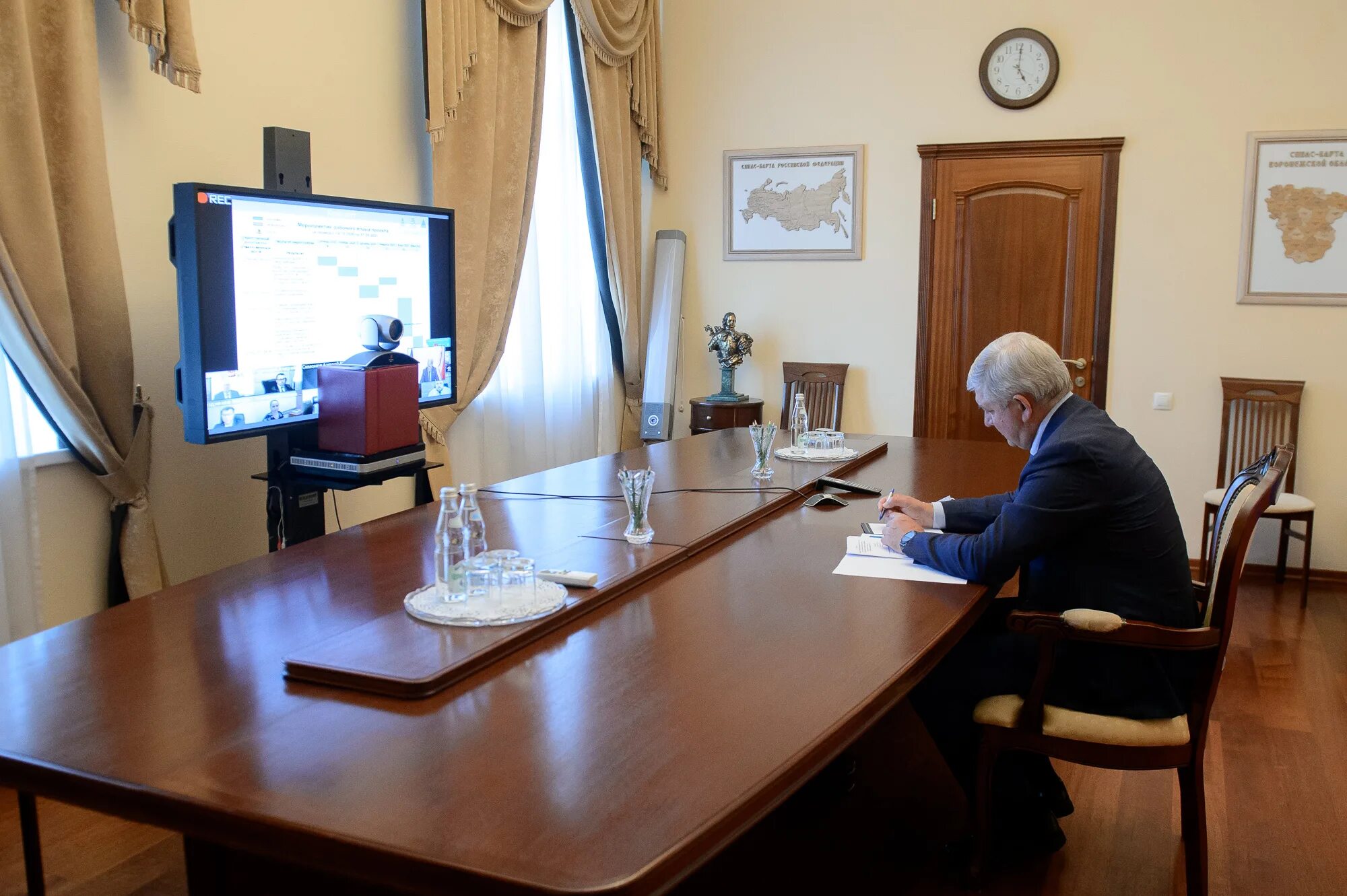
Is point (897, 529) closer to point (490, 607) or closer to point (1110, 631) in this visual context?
point (1110, 631)

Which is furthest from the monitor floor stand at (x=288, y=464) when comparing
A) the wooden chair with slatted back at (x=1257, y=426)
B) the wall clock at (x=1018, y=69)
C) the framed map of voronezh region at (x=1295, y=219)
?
the framed map of voronezh region at (x=1295, y=219)

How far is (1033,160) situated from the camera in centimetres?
531

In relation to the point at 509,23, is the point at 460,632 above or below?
below

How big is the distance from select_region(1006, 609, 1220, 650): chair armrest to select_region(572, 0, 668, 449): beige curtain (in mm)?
3706

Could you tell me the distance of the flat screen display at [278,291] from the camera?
8.95ft

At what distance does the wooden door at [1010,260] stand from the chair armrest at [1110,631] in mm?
3580

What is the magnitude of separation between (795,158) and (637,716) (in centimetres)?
479

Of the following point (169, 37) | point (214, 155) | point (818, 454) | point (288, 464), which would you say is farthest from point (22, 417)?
point (818, 454)

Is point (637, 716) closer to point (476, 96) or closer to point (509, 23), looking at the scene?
point (476, 96)

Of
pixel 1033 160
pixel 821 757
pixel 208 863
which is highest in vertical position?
pixel 1033 160

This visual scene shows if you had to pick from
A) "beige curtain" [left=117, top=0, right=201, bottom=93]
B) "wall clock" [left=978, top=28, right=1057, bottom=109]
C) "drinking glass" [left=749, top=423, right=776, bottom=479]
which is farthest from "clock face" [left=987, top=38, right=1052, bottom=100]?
"beige curtain" [left=117, top=0, right=201, bottom=93]

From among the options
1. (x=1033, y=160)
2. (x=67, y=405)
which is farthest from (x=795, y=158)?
(x=67, y=405)

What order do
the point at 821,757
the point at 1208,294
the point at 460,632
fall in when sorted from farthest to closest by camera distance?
1. the point at 1208,294
2. the point at 460,632
3. the point at 821,757

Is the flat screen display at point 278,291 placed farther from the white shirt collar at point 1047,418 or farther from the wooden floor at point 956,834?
the white shirt collar at point 1047,418
